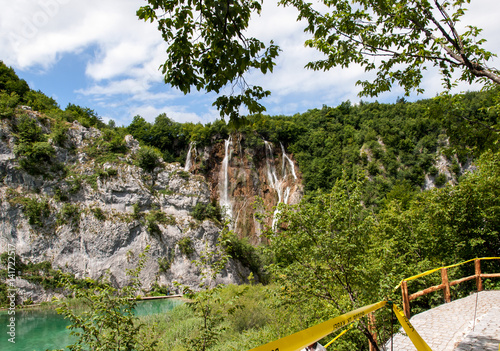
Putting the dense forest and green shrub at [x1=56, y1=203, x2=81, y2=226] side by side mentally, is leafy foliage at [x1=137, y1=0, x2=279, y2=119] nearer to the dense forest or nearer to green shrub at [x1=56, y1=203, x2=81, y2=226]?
the dense forest

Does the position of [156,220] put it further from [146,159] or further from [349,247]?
[349,247]

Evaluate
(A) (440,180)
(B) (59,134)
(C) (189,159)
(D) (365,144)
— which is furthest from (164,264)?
(A) (440,180)

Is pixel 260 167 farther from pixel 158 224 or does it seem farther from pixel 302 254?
pixel 302 254

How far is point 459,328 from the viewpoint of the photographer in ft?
20.5

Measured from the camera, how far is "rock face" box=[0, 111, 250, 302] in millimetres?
26047

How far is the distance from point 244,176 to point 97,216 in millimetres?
17125

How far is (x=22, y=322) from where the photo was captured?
18281mm

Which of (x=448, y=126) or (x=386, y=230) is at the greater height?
(x=448, y=126)

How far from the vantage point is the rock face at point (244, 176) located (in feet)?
117

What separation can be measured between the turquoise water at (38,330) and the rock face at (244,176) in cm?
1482

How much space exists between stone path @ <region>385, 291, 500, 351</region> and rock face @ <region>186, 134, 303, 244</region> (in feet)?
90.0

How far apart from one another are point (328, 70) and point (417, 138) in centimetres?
4965

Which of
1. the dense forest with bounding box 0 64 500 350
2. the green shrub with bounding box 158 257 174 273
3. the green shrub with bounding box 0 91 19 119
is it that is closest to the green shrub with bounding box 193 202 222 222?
the dense forest with bounding box 0 64 500 350

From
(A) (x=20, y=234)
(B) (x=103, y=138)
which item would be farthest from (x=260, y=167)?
(A) (x=20, y=234)
